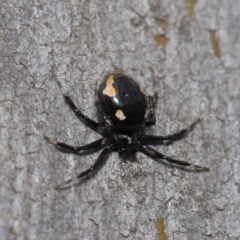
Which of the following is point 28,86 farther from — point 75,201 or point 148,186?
point 148,186

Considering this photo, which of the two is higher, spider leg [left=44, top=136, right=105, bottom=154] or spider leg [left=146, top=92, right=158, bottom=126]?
spider leg [left=146, top=92, right=158, bottom=126]

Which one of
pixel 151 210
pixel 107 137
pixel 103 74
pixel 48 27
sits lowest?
pixel 151 210

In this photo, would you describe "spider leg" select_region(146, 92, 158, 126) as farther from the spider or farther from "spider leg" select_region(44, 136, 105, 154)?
"spider leg" select_region(44, 136, 105, 154)

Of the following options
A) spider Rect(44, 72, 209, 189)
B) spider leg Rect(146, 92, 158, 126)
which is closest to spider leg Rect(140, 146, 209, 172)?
spider Rect(44, 72, 209, 189)

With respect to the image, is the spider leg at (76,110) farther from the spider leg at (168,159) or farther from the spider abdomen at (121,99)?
the spider leg at (168,159)

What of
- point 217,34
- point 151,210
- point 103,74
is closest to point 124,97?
point 103,74

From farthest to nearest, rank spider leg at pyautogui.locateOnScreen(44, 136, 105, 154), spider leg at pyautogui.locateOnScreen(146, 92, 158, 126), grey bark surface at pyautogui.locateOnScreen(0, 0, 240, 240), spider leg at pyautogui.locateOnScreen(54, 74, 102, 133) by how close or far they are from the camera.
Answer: spider leg at pyautogui.locateOnScreen(146, 92, 158, 126) → spider leg at pyautogui.locateOnScreen(54, 74, 102, 133) → spider leg at pyautogui.locateOnScreen(44, 136, 105, 154) → grey bark surface at pyautogui.locateOnScreen(0, 0, 240, 240)

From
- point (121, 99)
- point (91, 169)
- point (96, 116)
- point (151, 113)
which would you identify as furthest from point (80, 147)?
point (151, 113)

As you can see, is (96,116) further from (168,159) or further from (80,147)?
(168,159)
